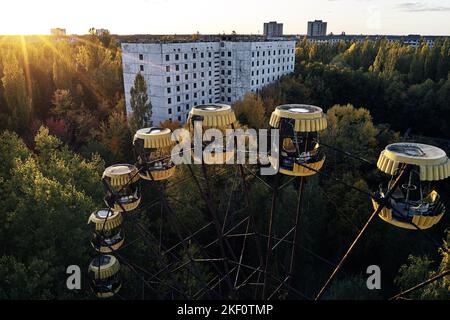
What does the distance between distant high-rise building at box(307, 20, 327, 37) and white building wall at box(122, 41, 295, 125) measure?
142175 mm

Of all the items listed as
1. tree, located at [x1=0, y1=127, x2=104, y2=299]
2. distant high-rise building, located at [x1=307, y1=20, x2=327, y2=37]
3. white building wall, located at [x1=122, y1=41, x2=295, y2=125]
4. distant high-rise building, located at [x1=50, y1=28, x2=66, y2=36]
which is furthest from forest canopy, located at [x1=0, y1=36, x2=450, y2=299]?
distant high-rise building, located at [x1=307, y1=20, x2=327, y2=37]

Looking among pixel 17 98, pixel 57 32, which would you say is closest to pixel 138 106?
pixel 17 98

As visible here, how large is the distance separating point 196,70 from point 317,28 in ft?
514

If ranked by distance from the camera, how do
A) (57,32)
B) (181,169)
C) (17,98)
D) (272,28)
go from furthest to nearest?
(272,28), (57,32), (17,98), (181,169)

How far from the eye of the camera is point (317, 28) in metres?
181

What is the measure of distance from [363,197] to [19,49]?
5186 cm

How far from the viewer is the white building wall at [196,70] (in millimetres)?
39562

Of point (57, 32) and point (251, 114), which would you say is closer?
point (251, 114)

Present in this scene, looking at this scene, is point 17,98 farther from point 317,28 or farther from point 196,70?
point 317,28

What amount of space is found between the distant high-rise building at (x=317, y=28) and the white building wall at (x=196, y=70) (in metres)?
142

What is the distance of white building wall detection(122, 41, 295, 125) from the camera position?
130ft
